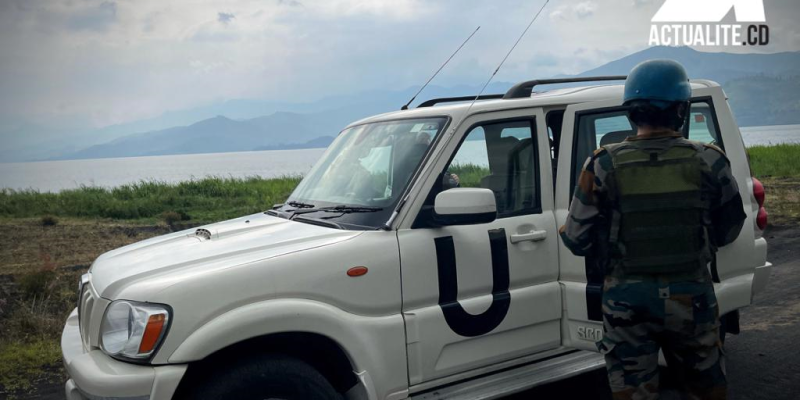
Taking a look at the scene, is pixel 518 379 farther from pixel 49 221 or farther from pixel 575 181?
pixel 49 221

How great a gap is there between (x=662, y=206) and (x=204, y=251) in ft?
7.29

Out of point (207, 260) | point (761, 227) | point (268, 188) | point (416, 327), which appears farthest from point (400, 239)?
point (268, 188)

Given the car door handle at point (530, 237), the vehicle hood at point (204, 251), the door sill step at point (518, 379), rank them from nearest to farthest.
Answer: the vehicle hood at point (204, 251)
the door sill step at point (518, 379)
the car door handle at point (530, 237)

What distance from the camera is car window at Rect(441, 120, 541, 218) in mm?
3953

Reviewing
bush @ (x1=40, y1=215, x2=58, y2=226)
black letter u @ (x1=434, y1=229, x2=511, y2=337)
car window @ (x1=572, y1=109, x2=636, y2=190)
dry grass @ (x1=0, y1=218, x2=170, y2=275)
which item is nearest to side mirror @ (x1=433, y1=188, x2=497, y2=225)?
black letter u @ (x1=434, y1=229, x2=511, y2=337)

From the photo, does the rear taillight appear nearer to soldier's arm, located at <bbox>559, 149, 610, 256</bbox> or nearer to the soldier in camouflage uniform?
the soldier in camouflage uniform

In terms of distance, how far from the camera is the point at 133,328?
296cm

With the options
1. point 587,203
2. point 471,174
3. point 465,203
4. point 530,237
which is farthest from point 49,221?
point 587,203

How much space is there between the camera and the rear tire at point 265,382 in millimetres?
2932

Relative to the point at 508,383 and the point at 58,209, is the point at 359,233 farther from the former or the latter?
the point at 58,209

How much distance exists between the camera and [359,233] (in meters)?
3.48

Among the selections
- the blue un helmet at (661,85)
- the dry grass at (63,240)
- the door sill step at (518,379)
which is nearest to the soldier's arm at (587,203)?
the blue un helmet at (661,85)

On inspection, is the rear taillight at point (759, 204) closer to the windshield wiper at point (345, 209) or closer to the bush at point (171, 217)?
the windshield wiper at point (345, 209)

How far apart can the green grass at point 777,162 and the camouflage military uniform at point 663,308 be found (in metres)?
17.5
